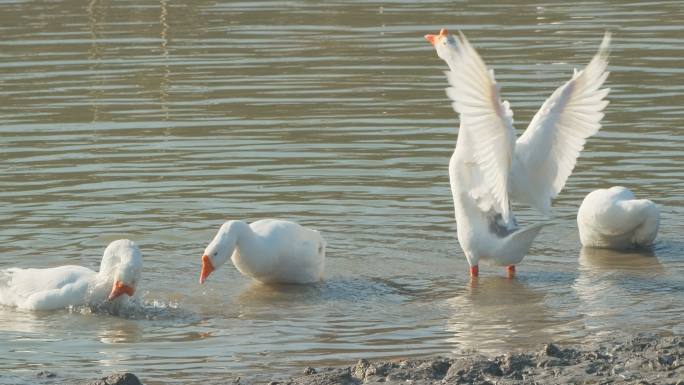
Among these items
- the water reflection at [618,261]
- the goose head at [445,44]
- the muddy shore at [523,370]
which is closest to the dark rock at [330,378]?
the muddy shore at [523,370]

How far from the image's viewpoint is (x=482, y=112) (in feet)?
34.1

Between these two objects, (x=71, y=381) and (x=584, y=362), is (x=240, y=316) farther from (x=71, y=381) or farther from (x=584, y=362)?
(x=584, y=362)

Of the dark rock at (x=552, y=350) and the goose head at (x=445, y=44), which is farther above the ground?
the goose head at (x=445, y=44)

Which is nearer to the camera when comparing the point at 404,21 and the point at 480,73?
the point at 480,73

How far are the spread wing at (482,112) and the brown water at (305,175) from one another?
3.01 ft

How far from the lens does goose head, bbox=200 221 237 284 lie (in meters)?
10.6

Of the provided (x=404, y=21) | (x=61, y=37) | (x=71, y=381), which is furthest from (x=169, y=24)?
(x=71, y=381)

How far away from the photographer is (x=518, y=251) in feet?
36.4

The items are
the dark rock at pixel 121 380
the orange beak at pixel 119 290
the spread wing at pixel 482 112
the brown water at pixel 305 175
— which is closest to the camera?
the dark rock at pixel 121 380

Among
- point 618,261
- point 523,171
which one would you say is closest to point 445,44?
point 523,171

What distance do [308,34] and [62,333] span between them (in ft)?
42.5

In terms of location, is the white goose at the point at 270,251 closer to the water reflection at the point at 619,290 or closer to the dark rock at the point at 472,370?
the water reflection at the point at 619,290

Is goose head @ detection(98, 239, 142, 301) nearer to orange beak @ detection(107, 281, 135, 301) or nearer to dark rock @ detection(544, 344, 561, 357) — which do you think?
orange beak @ detection(107, 281, 135, 301)

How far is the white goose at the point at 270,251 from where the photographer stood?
34.8 ft
